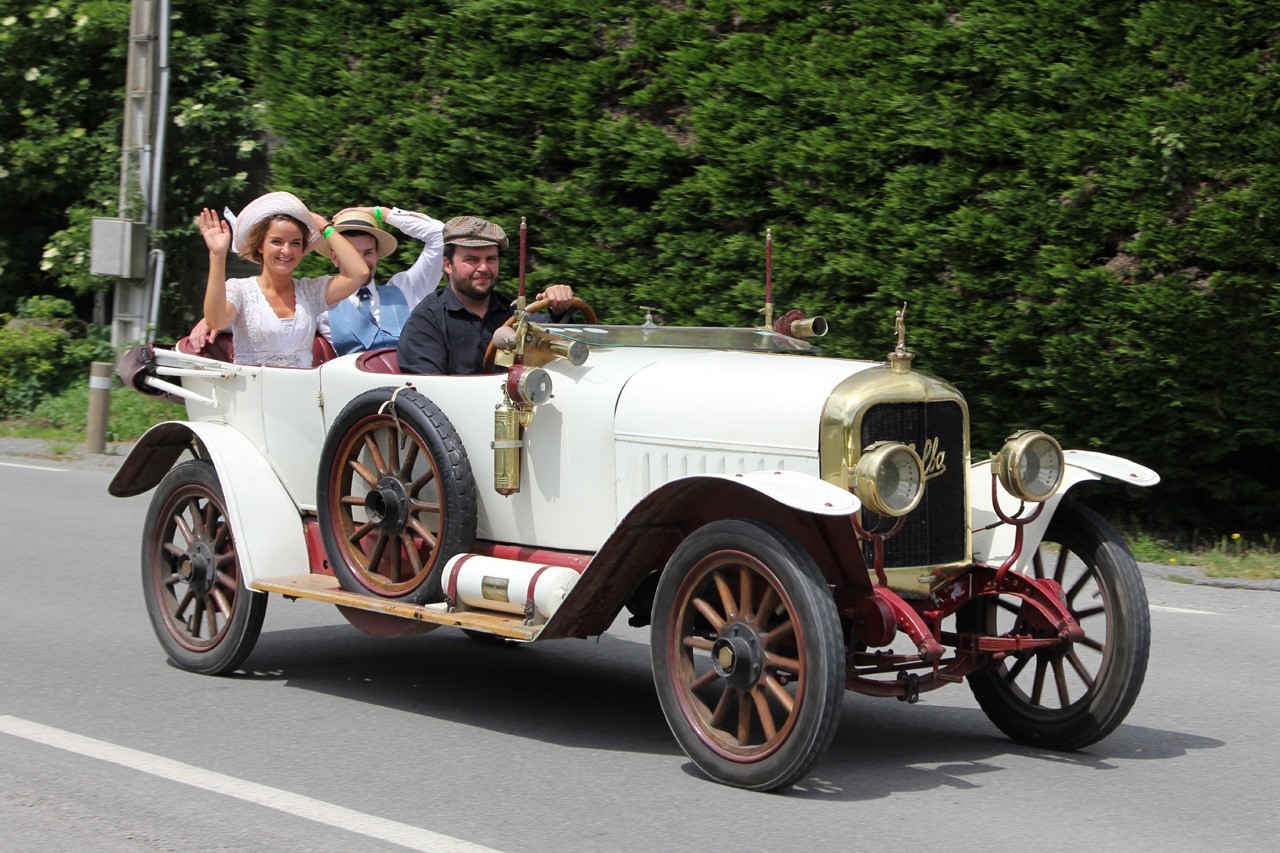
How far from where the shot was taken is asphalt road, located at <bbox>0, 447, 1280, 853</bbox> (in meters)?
4.39

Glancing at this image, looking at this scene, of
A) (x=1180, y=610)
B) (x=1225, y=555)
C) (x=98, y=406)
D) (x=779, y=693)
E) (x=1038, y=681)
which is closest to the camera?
(x=779, y=693)

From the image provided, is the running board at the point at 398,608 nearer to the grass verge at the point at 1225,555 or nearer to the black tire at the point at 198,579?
the black tire at the point at 198,579

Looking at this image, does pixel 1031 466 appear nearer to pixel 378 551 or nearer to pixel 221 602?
pixel 378 551

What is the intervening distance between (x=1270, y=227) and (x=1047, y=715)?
13.6 ft

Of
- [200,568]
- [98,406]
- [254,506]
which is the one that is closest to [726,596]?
[254,506]

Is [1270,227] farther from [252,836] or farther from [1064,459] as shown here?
[252,836]

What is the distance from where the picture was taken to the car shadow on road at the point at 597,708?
5.11 meters

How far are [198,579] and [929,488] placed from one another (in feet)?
9.97

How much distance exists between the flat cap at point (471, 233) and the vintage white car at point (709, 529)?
1.81 ft

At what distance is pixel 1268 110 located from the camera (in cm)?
837

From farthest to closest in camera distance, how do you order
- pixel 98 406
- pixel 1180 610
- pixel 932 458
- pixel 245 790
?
pixel 98 406, pixel 1180 610, pixel 932 458, pixel 245 790

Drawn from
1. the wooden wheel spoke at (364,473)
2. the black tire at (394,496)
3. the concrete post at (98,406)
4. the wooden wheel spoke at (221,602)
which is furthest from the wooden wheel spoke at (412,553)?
the concrete post at (98,406)

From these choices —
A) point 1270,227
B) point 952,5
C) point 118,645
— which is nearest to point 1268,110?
point 1270,227

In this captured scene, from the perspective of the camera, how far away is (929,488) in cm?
508
